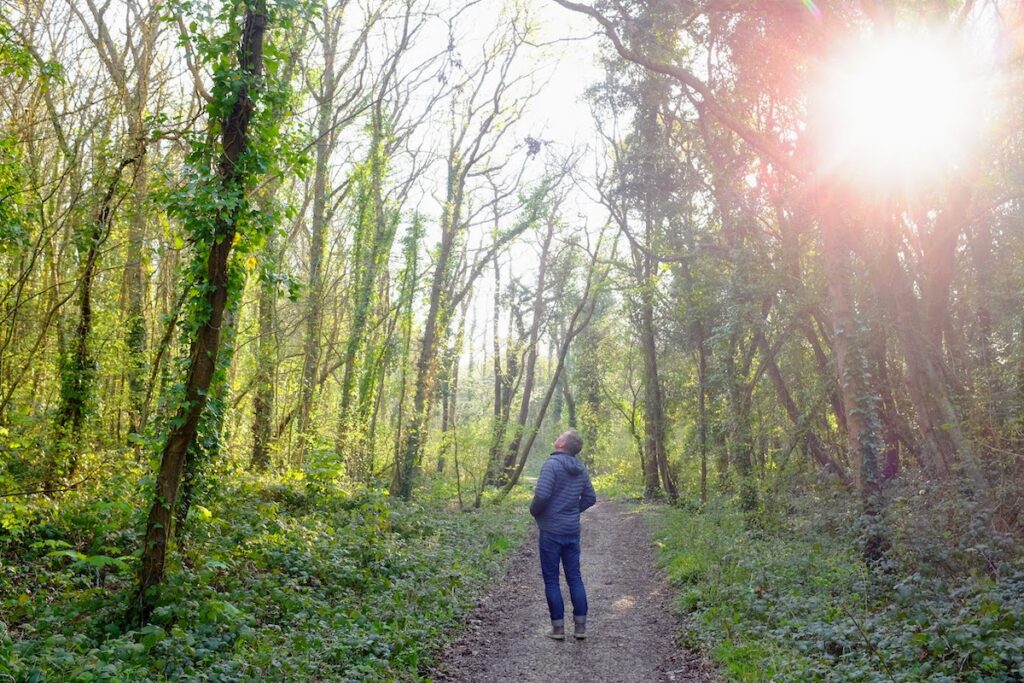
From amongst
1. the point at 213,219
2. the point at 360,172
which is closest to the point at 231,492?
the point at 213,219

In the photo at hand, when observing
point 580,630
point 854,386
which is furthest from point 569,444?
point 854,386

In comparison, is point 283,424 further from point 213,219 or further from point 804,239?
point 804,239

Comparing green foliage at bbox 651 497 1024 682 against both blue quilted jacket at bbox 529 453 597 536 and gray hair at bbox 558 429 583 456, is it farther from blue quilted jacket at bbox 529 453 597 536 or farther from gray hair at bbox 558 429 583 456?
gray hair at bbox 558 429 583 456

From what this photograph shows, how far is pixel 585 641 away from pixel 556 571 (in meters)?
0.81

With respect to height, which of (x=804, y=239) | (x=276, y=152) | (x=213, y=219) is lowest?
(x=213, y=219)

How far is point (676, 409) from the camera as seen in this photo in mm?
24750

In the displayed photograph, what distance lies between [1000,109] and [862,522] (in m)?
8.29

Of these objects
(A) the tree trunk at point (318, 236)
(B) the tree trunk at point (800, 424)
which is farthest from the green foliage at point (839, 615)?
(A) the tree trunk at point (318, 236)

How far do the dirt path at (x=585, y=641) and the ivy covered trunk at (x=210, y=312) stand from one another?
2.72 meters

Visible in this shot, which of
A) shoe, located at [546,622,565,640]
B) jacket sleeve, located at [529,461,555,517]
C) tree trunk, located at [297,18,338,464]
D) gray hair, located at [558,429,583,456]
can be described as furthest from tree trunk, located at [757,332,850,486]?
tree trunk, located at [297,18,338,464]

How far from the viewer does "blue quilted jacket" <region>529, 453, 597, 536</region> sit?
7664 millimetres

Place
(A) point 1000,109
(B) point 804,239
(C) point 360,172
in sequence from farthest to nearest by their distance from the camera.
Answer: (C) point 360,172
(B) point 804,239
(A) point 1000,109

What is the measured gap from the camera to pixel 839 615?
23.3ft

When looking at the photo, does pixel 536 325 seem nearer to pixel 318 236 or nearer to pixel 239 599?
pixel 318 236
